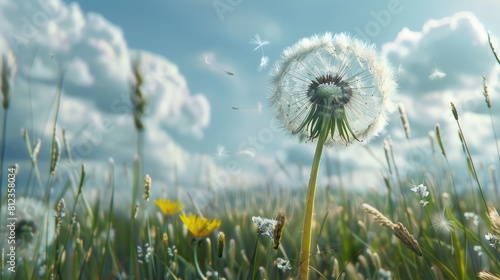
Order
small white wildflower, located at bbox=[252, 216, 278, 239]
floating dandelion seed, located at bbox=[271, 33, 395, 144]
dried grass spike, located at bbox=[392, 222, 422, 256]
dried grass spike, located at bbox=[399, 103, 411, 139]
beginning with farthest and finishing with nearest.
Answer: dried grass spike, located at bbox=[399, 103, 411, 139], floating dandelion seed, located at bbox=[271, 33, 395, 144], small white wildflower, located at bbox=[252, 216, 278, 239], dried grass spike, located at bbox=[392, 222, 422, 256]

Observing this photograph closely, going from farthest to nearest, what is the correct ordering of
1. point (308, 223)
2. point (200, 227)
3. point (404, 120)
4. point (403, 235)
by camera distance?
point (404, 120)
point (200, 227)
point (308, 223)
point (403, 235)

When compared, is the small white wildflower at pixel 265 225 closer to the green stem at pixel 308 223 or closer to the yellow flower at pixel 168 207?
the green stem at pixel 308 223

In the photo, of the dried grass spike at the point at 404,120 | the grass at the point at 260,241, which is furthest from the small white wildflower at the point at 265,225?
the dried grass spike at the point at 404,120

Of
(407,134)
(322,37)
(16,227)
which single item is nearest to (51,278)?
(16,227)

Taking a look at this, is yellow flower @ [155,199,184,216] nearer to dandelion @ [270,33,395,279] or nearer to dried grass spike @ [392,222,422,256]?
dandelion @ [270,33,395,279]

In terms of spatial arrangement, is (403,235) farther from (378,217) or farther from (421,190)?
(421,190)

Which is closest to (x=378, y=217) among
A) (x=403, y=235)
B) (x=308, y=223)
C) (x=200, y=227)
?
(x=403, y=235)

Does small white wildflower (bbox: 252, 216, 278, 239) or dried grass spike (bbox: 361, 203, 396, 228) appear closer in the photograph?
dried grass spike (bbox: 361, 203, 396, 228)

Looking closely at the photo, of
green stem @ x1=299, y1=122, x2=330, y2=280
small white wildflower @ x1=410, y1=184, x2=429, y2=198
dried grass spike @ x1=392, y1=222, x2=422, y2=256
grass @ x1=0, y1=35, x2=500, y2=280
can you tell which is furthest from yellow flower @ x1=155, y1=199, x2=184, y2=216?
dried grass spike @ x1=392, y1=222, x2=422, y2=256
